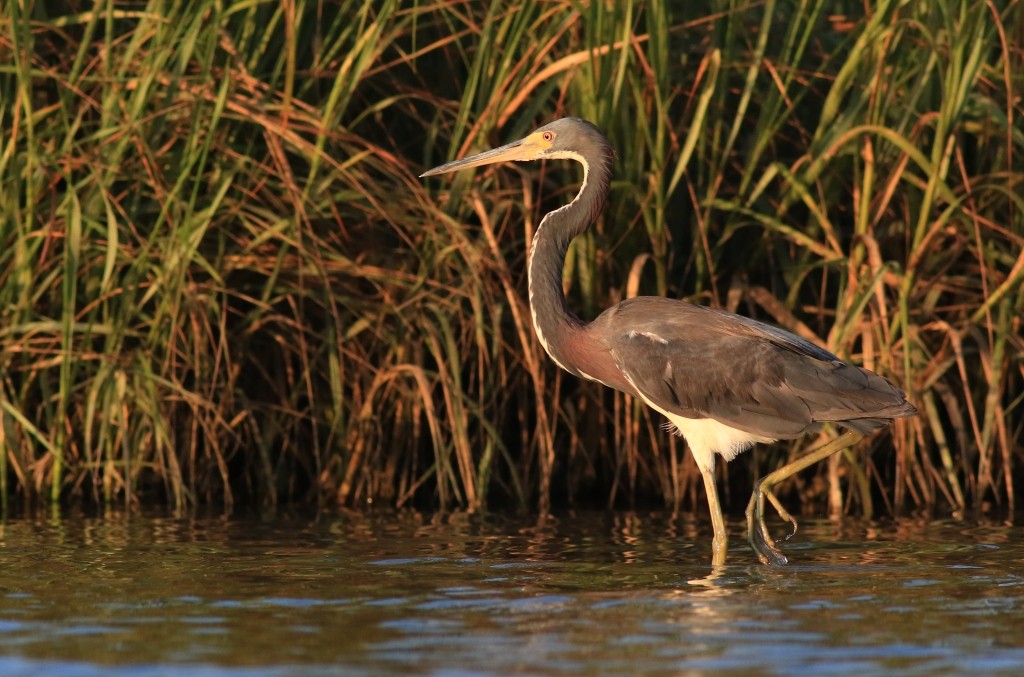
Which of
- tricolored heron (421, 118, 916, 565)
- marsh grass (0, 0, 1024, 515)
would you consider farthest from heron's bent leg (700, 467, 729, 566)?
marsh grass (0, 0, 1024, 515)

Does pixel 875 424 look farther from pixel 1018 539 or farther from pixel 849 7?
pixel 849 7

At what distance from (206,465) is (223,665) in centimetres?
381

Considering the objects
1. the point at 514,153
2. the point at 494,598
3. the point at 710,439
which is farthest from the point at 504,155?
the point at 494,598

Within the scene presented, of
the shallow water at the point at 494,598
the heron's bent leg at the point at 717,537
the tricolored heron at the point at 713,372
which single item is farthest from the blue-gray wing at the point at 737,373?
the shallow water at the point at 494,598

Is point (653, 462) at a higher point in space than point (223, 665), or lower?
higher

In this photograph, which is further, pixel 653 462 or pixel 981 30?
pixel 653 462

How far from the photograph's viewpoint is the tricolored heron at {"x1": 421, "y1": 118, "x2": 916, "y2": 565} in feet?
21.6

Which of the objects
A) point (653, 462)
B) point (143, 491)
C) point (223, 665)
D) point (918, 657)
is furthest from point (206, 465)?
point (918, 657)

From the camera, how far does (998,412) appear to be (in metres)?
7.59

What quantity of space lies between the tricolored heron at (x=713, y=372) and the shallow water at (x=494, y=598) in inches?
17.5

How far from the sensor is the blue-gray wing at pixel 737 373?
6.57 metres

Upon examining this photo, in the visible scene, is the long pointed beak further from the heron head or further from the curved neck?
the curved neck

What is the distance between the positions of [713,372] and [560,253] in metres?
0.88

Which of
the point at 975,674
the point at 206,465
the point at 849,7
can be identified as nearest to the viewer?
the point at 975,674
